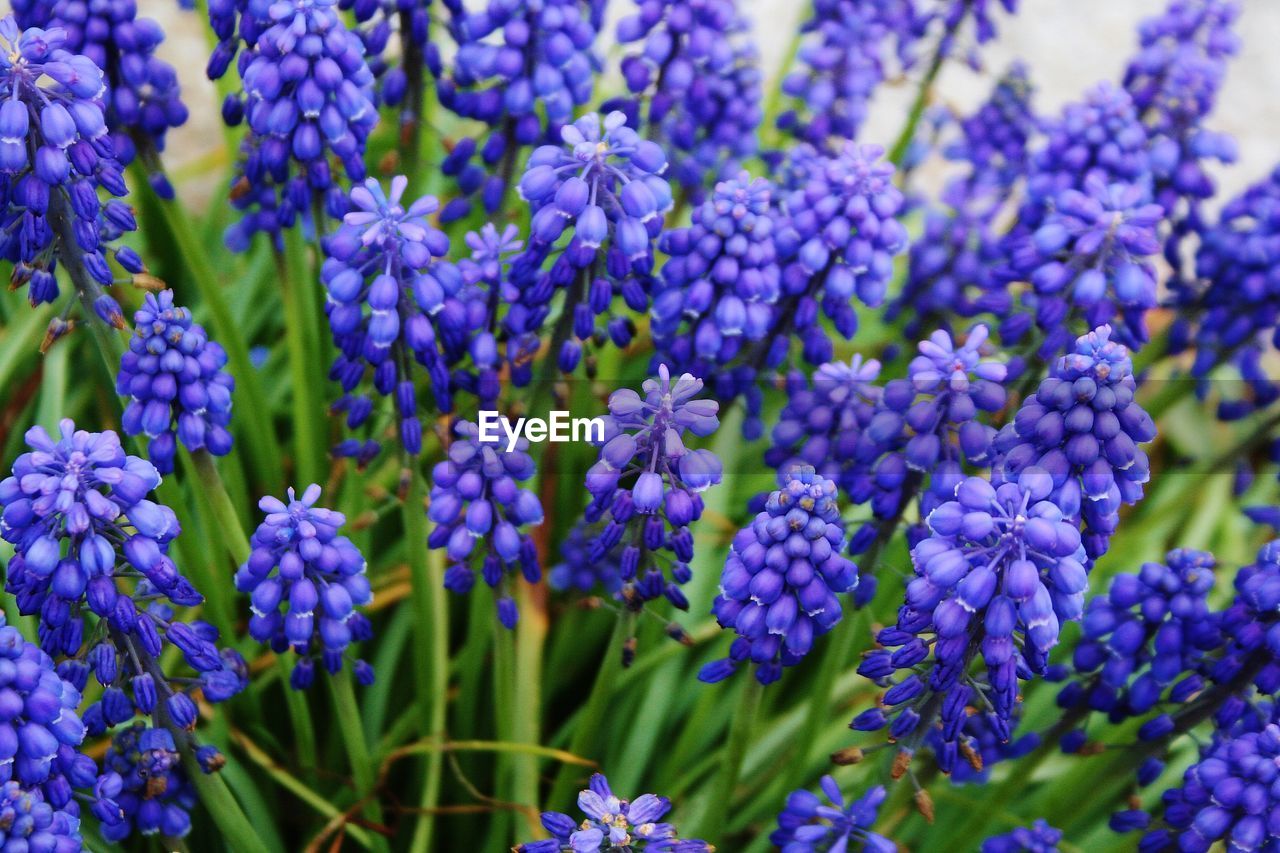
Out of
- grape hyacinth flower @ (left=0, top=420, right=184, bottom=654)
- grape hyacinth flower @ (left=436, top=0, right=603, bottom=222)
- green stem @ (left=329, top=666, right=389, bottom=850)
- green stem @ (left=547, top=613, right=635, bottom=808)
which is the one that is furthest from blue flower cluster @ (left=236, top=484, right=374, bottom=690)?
Result: grape hyacinth flower @ (left=436, top=0, right=603, bottom=222)

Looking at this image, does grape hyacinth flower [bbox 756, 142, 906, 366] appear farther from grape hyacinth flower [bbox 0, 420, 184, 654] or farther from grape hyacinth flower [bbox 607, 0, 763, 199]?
grape hyacinth flower [bbox 0, 420, 184, 654]

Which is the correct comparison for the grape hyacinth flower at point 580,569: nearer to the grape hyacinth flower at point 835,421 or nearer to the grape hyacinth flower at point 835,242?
the grape hyacinth flower at point 835,421

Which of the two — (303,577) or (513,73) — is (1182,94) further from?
(303,577)

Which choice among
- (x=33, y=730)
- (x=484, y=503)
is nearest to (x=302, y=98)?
(x=484, y=503)

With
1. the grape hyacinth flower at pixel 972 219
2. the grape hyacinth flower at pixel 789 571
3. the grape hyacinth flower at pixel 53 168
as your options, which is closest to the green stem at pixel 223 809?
the grape hyacinth flower at pixel 53 168

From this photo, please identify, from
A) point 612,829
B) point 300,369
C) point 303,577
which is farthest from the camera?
point 300,369

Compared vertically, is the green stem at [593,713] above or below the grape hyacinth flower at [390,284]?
below
